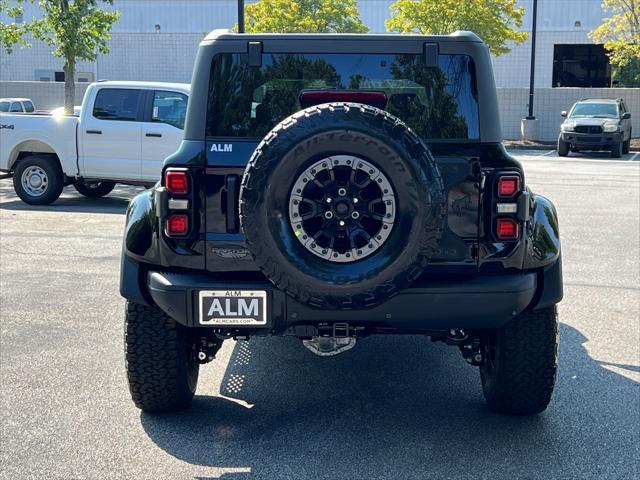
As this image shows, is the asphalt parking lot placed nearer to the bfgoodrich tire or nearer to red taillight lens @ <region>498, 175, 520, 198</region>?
the bfgoodrich tire

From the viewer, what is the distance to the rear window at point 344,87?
4.11m

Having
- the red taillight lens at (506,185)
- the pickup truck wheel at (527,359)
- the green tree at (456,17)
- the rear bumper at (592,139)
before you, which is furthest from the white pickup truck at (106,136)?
the green tree at (456,17)

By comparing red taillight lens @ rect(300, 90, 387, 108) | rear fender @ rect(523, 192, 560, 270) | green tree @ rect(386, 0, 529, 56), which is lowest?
rear fender @ rect(523, 192, 560, 270)

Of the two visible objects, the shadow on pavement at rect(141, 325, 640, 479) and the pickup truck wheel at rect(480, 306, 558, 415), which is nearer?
the shadow on pavement at rect(141, 325, 640, 479)

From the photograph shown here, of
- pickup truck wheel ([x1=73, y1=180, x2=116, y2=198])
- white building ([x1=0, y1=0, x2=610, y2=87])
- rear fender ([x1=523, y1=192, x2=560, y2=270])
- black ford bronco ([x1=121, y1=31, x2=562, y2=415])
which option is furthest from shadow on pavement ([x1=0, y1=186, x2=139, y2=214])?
white building ([x1=0, y1=0, x2=610, y2=87])

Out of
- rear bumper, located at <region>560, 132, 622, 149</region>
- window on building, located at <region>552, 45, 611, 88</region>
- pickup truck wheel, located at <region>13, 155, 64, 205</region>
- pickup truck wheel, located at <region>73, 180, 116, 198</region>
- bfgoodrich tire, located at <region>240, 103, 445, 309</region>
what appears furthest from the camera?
window on building, located at <region>552, 45, 611, 88</region>

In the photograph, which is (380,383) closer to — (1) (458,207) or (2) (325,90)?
(1) (458,207)

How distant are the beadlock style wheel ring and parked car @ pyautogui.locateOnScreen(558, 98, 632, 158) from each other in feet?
74.4

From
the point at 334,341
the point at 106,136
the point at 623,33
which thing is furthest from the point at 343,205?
the point at 623,33

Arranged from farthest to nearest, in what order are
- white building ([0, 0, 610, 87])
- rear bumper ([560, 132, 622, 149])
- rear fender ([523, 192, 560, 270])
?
white building ([0, 0, 610, 87]) < rear bumper ([560, 132, 622, 149]) < rear fender ([523, 192, 560, 270])

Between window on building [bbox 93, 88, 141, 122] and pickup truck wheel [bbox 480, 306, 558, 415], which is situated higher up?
window on building [bbox 93, 88, 141, 122]

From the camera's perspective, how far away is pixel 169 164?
392 centimetres

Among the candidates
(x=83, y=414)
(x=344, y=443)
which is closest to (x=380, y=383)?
(x=344, y=443)

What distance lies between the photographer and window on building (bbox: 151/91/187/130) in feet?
41.3
